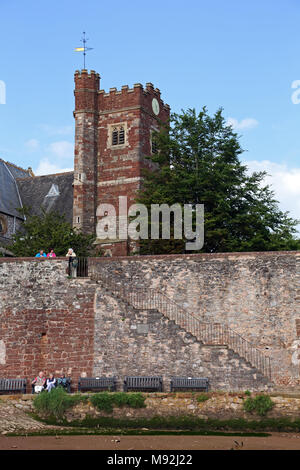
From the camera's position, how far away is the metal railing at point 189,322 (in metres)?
24.9

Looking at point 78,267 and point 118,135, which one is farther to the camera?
point 118,135

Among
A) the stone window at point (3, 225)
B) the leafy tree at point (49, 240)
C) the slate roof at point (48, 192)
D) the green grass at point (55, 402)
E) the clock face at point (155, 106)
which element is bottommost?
the green grass at point (55, 402)

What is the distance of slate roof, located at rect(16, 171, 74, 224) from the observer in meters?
49.2

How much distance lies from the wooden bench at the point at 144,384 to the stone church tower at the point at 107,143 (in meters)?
19.0

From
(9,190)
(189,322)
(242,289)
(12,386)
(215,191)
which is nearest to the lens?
(12,386)

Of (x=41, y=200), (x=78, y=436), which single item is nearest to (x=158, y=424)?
(x=78, y=436)

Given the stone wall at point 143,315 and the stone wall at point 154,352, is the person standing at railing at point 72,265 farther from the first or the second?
the stone wall at point 154,352

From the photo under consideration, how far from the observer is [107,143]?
44.2m

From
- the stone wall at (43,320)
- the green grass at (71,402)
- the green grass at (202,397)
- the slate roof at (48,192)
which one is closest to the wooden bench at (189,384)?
the green grass at (202,397)

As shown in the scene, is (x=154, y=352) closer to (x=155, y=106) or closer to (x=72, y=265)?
(x=72, y=265)

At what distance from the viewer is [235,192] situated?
3494 cm

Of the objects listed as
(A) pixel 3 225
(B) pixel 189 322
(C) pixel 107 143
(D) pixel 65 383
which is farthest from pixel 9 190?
(D) pixel 65 383

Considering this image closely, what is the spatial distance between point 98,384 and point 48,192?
94.8 ft
